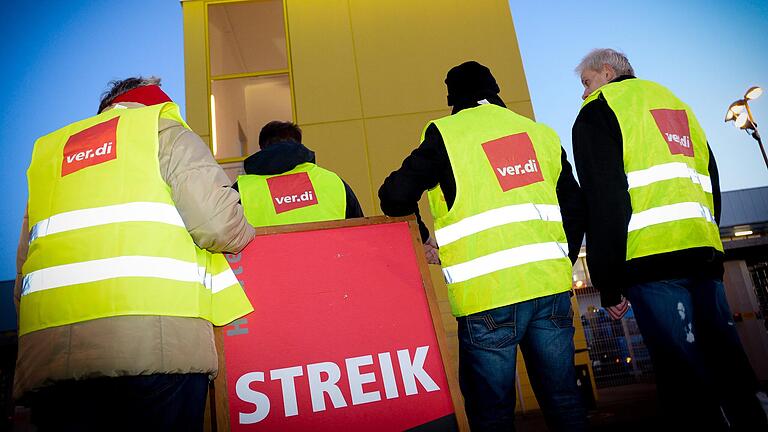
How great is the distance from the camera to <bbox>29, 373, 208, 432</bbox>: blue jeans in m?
1.52

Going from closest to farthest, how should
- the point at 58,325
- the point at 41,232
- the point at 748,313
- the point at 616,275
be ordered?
1. the point at 58,325
2. the point at 41,232
3. the point at 616,275
4. the point at 748,313

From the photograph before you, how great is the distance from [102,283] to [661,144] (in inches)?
88.4

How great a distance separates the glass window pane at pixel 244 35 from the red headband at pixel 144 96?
5.17m

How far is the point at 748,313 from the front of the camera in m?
8.79

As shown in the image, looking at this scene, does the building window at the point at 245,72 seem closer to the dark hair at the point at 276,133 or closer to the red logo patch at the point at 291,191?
the dark hair at the point at 276,133

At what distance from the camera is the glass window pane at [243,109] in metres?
6.87

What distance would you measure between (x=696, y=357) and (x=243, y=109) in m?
7.13

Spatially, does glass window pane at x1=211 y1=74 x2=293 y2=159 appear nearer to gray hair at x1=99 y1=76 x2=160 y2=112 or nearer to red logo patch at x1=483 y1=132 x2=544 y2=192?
gray hair at x1=99 y1=76 x2=160 y2=112

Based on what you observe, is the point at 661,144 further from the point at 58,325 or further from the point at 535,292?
the point at 58,325

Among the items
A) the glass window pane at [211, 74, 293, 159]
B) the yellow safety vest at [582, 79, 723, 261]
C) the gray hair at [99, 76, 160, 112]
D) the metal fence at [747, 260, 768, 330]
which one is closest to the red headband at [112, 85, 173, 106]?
the gray hair at [99, 76, 160, 112]

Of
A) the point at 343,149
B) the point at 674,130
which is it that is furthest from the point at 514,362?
the point at 343,149

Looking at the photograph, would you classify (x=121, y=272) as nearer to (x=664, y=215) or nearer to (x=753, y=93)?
(x=664, y=215)

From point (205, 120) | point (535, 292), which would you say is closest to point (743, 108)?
point (205, 120)

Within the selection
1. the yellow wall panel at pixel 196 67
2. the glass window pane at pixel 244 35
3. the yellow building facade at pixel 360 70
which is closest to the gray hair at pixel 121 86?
the yellow building facade at pixel 360 70
